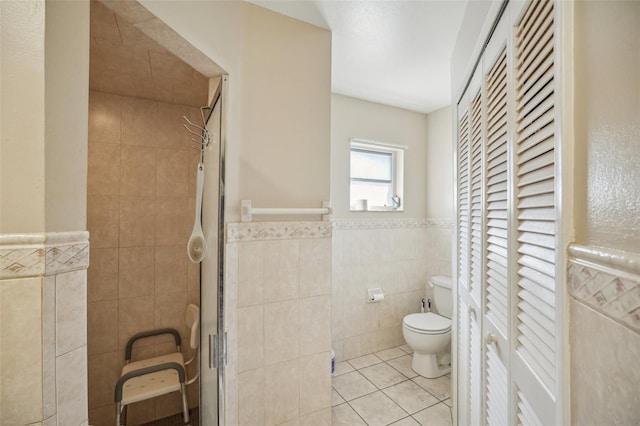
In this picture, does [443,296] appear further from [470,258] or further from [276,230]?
[276,230]

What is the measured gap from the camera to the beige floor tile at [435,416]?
188cm

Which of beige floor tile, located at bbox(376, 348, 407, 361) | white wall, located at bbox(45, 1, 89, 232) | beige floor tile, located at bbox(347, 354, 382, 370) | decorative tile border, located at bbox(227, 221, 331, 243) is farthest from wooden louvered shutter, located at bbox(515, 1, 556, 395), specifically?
beige floor tile, located at bbox(376, 348, 407, 361)

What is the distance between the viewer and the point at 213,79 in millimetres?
1347

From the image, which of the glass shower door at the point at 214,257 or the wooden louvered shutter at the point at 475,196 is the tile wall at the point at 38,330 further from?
the wooden louvered shutter at the point at 475,196

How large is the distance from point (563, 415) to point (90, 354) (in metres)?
2.41

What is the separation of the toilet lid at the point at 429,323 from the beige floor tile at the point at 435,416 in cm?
53

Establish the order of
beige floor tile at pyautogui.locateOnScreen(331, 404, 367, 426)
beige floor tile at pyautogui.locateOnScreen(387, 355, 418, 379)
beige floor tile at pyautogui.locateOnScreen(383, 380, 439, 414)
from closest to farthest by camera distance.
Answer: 1. beige floor tile at pyautogui.locateOnScreen(331, 404, 367, 426)
2. beige floor tile at pyautogui.locateOnScreen(383, 380, 439, 414)
3. beige floor tile at pyautogui.locateOnScreen(387, 355, 418, 379)

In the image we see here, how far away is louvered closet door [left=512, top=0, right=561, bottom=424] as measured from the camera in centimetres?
65

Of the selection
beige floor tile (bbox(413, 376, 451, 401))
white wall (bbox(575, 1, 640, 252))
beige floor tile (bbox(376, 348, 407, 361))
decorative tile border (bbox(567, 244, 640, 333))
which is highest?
white wall (bbox(575, 1, 640, 252))

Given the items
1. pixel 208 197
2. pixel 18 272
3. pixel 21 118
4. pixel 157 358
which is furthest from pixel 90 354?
pixel 21 118

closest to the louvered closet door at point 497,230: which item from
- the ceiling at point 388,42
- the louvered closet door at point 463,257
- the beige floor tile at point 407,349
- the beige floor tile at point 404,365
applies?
the louvered closet door at point 463,257

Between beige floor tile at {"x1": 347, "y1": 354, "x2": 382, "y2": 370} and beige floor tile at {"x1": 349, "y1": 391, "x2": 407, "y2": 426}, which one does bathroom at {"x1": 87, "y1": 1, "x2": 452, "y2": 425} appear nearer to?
beige floor tile at {"x1": 347, "y1": 354, "x2": 382, "y2": 370}

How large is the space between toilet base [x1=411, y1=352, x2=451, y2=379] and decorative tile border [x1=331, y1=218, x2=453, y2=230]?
47.4 inches

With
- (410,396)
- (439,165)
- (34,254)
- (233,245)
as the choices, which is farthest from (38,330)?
(439,165)
